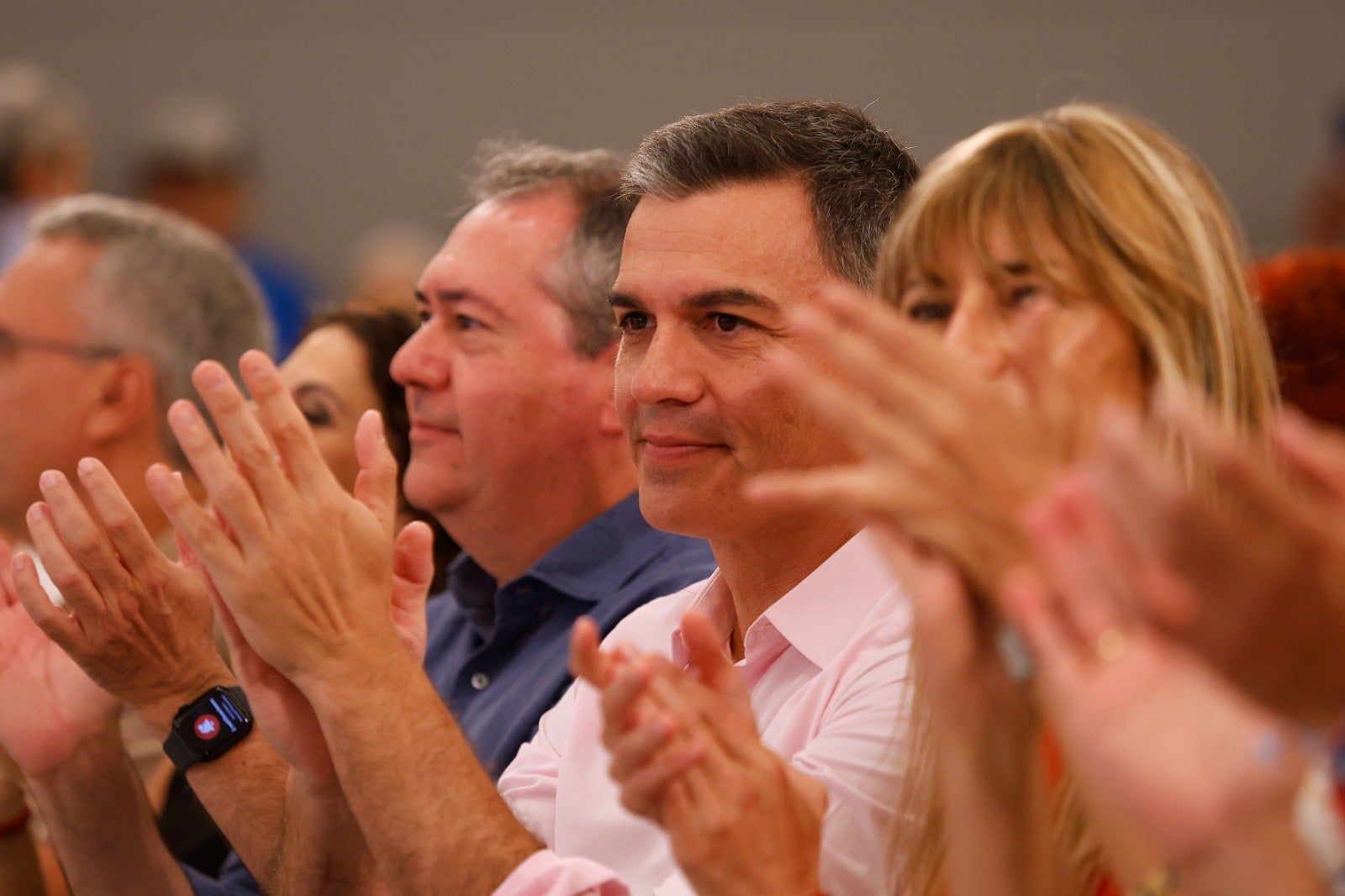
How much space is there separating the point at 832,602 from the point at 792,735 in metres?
0.15

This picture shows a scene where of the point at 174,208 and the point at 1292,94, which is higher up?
the point at 174,208

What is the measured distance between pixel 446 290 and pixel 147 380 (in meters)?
0.63

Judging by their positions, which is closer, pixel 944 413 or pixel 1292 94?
pixel 944 413

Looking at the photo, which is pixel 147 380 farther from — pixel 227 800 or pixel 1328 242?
pixel 1328 242

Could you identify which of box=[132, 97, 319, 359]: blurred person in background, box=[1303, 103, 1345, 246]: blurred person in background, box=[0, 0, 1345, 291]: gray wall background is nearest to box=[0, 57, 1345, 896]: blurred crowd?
box=[1303, 103, 1345, 246]: blurred person in background

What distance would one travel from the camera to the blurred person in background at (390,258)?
4414 millimetres

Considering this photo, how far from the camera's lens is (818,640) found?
1431 millimetres

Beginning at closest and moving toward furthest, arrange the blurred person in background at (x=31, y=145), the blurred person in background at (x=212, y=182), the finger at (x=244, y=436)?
the finger at (x=244, y=436) < the blurred person in background at (x=31, y=145) < the blurred person in background at (x=212, y=182)

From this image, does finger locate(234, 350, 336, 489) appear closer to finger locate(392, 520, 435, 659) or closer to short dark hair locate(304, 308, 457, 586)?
finger locate(392, 520, 435, 659)

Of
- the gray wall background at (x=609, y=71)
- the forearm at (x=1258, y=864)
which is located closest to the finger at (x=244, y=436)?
the forearm at (x=1258, y=864)

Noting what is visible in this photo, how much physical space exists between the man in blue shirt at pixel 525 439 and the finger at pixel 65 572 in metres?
0.49

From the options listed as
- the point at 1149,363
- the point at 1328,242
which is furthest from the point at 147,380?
the point at 1328,242

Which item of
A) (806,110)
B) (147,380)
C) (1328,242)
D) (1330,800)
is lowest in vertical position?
(1328,242)

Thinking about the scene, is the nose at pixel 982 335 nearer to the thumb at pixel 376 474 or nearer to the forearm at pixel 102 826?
the thumb at pixel 376 474
